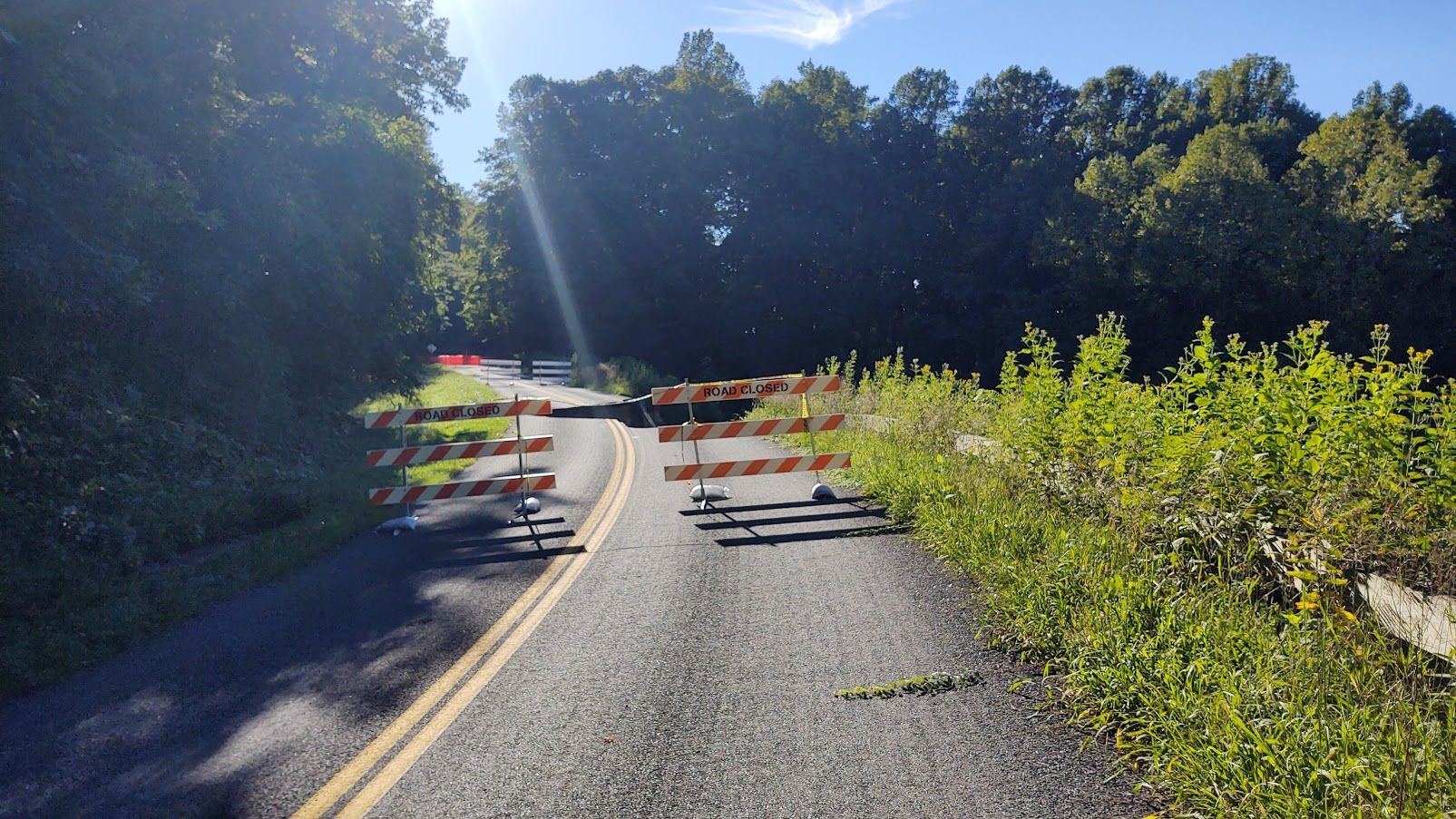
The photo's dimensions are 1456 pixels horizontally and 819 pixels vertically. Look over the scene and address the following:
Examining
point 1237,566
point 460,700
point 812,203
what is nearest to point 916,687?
point 1237,566

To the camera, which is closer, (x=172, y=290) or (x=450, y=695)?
(x=450, y=695)

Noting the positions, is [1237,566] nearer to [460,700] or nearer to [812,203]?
[460,700]

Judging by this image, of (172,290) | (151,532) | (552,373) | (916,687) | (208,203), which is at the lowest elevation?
(552,373)

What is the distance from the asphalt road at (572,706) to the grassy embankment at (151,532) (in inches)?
22.5

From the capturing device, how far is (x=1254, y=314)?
42.2 meters

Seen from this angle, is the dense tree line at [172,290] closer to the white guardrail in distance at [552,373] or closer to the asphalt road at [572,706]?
the asphalt road at [572,706]

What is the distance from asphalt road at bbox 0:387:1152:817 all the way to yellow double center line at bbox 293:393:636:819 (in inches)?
0.7

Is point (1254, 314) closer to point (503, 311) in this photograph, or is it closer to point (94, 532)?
point (503, 311)

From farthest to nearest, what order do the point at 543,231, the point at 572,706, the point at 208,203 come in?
the point at 543,231 < the point at 208,203 < the point at 572,706

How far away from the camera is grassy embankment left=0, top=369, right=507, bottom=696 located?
738 cm


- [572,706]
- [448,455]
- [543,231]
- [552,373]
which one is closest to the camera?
[572,706]

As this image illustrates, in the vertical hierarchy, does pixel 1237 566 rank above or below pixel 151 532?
above

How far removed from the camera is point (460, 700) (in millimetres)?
5301

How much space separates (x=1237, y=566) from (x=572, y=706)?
407cm
